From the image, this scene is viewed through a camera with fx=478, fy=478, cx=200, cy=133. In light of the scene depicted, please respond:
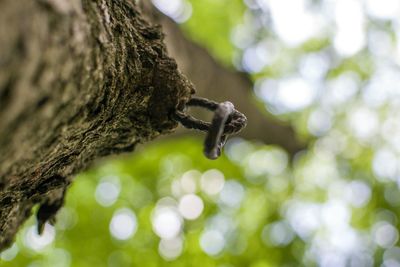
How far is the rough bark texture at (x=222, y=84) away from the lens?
6.66 feet

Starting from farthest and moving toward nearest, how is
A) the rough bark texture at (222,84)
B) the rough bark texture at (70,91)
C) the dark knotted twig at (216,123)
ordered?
1. the rough bark texture at (222,84)
2. the dark knotted twig at (216,123)
3. the rough bark texture at (70,91)

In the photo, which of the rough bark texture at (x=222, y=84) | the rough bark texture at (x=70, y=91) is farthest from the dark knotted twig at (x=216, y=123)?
the rough bark texture at (x=222, y=84)

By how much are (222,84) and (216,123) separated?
2.01 meters

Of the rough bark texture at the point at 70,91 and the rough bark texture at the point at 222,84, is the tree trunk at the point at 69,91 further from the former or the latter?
the rough bark texture at the point at 222,84

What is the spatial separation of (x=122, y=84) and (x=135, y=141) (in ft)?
0.86

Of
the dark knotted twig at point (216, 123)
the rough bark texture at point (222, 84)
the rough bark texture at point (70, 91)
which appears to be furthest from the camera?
the rough bark texture at point (222, 84)

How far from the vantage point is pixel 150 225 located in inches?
95.3

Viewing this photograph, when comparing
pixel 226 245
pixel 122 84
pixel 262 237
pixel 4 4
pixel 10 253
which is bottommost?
pixel 10 253

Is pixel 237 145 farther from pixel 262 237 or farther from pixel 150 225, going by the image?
pixel 150 225

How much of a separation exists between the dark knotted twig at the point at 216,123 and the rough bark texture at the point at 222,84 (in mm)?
714

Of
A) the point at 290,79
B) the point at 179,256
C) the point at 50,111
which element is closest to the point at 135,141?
the point at 50,111

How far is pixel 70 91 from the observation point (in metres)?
0.58

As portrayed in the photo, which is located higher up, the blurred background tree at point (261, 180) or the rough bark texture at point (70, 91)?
the rough bark texture at point (70, 91)

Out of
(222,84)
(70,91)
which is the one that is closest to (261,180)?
(222,84)
